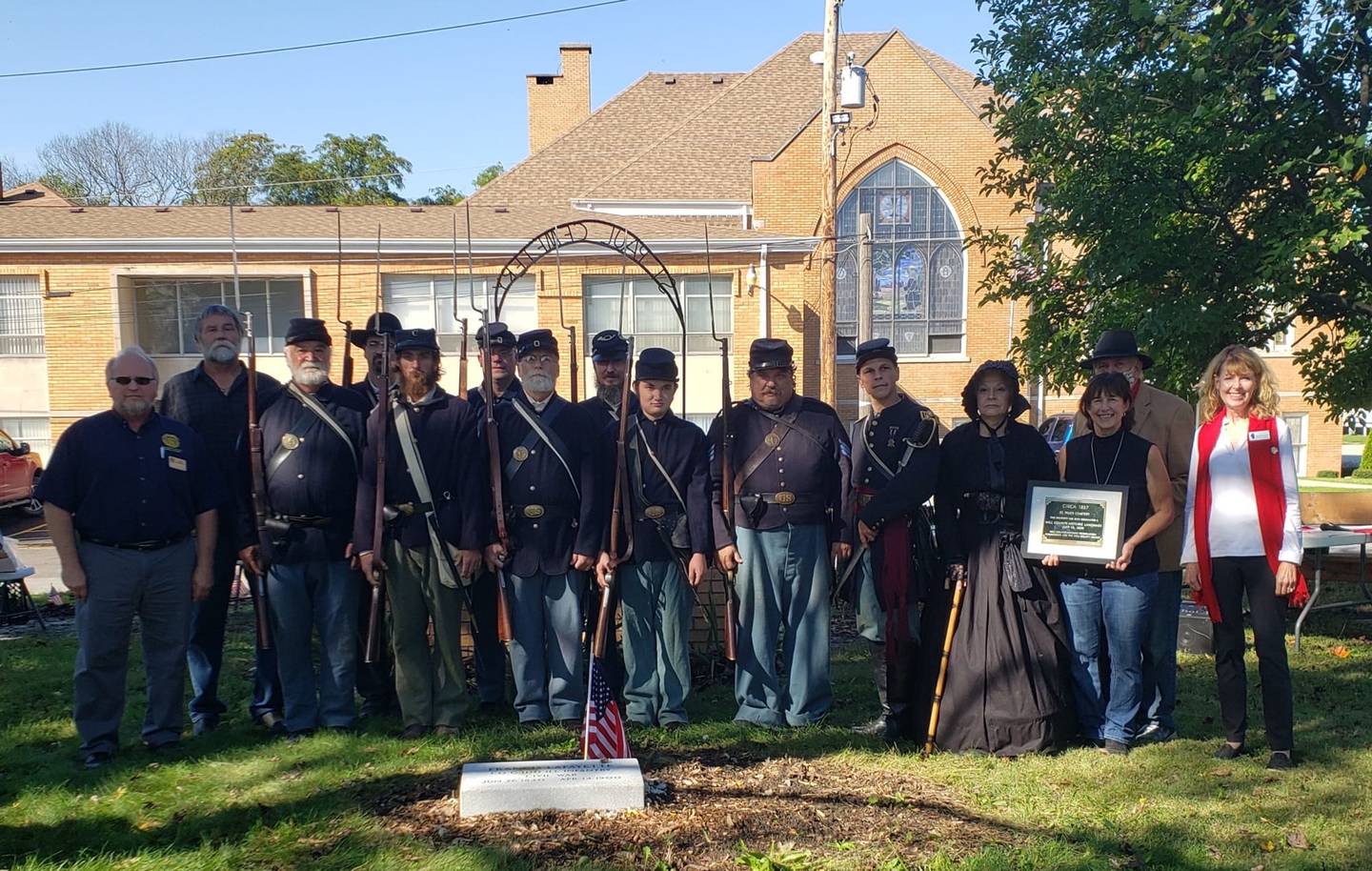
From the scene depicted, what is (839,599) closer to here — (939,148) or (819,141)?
(819,141)

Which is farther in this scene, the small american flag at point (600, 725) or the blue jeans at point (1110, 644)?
the blue jeans at point (1110, 644)

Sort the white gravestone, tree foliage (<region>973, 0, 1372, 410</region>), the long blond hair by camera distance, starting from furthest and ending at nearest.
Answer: tree foliage (<region>973, 0, 1372, 410</region>), the long blond hair, the white gravestone

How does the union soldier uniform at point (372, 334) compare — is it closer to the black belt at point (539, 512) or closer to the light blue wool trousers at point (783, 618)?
the black belt at point (539, 512)

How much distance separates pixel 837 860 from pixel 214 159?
4722 cm

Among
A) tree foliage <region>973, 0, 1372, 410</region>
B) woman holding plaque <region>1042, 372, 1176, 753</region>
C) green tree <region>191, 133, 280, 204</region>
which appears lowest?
woman holding plaque <region>1042, 372, 1176, 753</region>

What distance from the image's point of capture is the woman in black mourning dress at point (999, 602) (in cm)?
532

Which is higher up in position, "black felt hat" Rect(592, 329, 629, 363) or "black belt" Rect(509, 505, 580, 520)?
"black felt hat" Rect(592, 329, 629, 363)

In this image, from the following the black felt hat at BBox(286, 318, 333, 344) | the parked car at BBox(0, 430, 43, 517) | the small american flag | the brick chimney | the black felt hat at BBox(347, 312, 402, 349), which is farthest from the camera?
the brick chimney

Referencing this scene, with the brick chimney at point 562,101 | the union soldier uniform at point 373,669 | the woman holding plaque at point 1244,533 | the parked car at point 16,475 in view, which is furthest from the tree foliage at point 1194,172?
the brick chimney at point 562,101

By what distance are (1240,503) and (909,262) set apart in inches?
987

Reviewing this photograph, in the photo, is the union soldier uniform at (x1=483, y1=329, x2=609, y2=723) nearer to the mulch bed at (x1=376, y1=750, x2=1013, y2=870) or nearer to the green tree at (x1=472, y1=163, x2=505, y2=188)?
the mulch bed at (x1=376, y1=750, x2=1013, y2=870)

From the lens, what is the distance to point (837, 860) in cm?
399

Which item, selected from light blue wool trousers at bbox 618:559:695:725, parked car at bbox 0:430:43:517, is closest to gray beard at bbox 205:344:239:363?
light blue wool trousers at bbox 618:559:695:725

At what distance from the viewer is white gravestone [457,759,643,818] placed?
4363 mm
